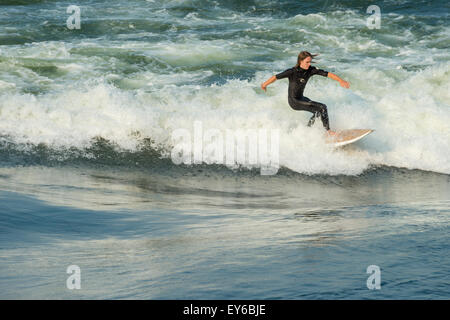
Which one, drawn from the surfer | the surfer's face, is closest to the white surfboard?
the surfer

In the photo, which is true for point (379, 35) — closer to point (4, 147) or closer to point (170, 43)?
point (170, 43)

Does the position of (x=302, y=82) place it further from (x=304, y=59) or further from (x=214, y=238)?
(x=214, y=238)

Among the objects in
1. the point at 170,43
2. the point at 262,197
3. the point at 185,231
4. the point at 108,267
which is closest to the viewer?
the point at 108,267

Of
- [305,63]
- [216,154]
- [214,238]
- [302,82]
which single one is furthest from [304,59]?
[214,238]

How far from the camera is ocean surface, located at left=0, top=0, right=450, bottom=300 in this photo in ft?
16.0

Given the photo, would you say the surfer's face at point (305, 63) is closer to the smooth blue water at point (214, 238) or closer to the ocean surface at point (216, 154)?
the ocean surface at point (216, 154)

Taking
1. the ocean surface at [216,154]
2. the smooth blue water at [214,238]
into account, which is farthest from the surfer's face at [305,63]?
the smooth blue water at [214,238]

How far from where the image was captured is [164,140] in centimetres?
1169

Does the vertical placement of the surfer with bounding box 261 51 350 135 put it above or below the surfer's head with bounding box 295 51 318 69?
below

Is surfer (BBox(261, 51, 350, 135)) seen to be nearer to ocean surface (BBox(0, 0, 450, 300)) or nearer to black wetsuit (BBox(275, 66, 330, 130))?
black wetsuit (BBox(275, 66, 330, 130))

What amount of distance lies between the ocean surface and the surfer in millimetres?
332

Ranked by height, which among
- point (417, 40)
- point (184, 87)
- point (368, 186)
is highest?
point (417, 40)

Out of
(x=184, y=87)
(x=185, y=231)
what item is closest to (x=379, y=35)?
(x=184, y=87)
